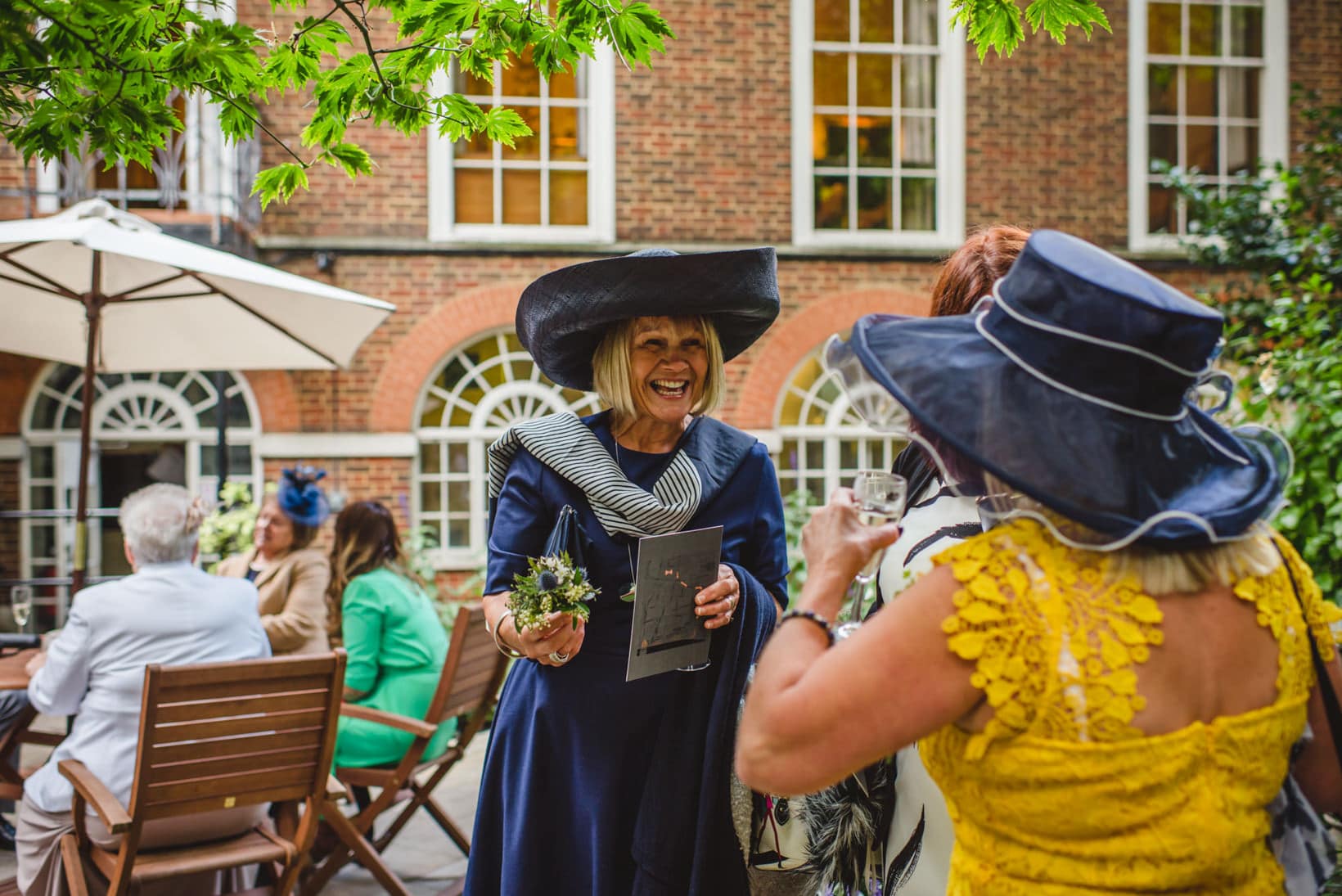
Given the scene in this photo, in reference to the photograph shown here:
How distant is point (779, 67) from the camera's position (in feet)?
29.3

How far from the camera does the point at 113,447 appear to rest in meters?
8.66

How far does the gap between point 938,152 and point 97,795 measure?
8216mm

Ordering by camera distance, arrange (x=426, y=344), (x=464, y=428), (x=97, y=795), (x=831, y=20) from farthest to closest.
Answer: (x=831, y=20), (x=464, y=428), (x=426, y=344), (x=97, y=795)

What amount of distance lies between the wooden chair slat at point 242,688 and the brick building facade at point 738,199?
5.54 m

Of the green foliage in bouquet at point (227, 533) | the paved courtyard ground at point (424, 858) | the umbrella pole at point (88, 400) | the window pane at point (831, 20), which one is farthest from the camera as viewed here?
the window pane at point (831, 20)

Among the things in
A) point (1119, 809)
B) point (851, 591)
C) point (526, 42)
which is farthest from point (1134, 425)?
point (526, 42)

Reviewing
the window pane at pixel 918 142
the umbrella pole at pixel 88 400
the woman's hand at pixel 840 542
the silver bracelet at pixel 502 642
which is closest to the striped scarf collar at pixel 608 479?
the silver bracelet at pixel 502 642

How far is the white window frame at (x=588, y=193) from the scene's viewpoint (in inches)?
340

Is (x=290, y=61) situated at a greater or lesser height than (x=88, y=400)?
greater

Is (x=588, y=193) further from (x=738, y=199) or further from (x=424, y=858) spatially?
(x=424, y=858)

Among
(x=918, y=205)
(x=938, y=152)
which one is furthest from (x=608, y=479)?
(x=938, y=152)

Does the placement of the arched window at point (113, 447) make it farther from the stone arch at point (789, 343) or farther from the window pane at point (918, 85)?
the window pane at point (918, 85)

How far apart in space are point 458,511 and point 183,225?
118 inches

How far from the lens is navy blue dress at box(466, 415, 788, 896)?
2182 mm
